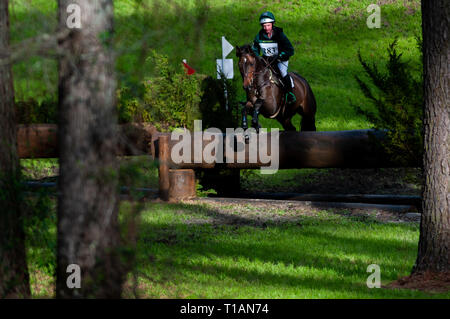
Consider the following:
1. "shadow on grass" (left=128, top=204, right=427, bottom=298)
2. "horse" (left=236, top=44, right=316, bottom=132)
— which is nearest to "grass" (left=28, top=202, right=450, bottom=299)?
"shadow on grass" (left=128, top=204, right=427, bottom=298)

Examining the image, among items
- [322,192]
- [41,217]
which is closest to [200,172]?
[322,192]

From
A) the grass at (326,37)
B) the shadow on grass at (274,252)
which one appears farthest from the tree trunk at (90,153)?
the grass at (326,37)

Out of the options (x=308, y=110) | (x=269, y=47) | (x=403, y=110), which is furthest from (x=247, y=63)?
(x=403, y=110)

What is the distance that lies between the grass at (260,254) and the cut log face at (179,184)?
73cm

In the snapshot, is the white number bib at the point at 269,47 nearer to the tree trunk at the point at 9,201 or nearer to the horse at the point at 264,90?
the horse at the point at 264,90

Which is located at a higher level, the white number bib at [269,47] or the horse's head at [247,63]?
the white number bib at [269,47]

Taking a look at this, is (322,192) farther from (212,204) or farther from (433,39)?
(433,39)

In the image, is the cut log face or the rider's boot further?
the rider's boot

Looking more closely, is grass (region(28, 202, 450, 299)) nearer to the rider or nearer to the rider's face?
the rider

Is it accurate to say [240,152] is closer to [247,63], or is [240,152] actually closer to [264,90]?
[264,90]

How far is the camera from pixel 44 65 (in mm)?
5051

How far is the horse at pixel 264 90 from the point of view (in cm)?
1334

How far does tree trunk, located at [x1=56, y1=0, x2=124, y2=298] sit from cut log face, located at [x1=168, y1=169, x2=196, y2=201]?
8485 millimetres

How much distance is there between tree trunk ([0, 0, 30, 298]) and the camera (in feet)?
18.9
